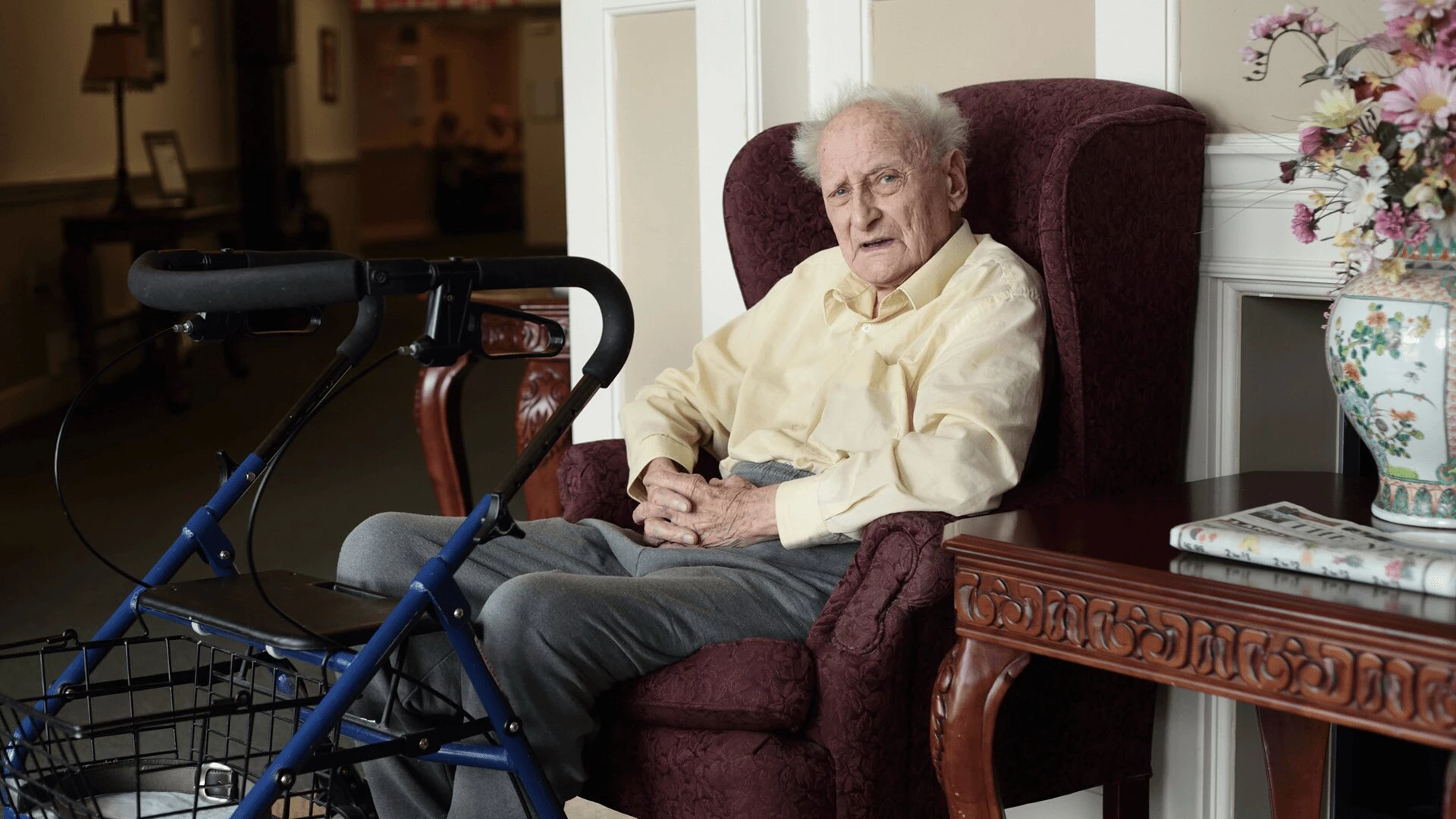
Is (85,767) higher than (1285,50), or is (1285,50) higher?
(1285,50)

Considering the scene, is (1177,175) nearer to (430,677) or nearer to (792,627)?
(792,627)

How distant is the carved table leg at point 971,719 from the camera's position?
161 cm

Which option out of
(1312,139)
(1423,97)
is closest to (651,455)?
(1312,139)

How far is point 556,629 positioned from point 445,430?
179 centimetres

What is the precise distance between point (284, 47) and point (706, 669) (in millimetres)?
8132

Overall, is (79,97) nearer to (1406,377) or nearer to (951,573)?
(951,573)

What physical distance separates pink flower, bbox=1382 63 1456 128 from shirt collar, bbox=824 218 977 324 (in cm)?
77

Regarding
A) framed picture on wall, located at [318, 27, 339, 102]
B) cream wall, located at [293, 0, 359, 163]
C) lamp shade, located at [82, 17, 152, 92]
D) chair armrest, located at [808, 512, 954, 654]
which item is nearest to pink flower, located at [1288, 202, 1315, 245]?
chair armrest, located at [808, 512, 954, 654]

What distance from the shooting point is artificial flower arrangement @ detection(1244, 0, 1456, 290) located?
4.65ft

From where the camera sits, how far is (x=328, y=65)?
1009cm

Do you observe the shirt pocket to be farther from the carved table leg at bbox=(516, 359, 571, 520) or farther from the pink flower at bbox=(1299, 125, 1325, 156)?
the carved table leg at bbox=(516, 359, 571, 520)

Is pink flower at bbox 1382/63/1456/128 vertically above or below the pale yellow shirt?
above

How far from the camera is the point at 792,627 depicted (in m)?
1.91

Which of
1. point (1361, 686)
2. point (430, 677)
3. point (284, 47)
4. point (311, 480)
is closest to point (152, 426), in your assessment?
point (311, 480)
